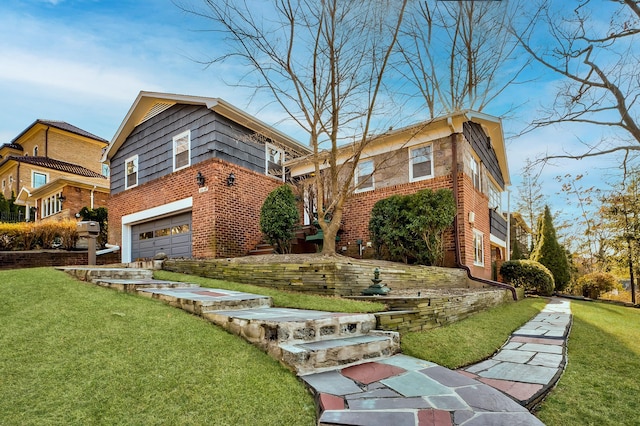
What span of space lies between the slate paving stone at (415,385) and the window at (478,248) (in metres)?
8.82

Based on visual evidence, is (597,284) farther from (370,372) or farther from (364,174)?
(370,372)

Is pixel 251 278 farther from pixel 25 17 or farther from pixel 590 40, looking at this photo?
pixel 590 40

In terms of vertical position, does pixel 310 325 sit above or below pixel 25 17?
below

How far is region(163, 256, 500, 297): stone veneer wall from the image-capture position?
5.87m

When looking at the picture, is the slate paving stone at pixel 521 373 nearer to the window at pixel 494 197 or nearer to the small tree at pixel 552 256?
the window at pixel 494 197

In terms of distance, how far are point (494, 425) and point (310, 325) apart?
5.97ft

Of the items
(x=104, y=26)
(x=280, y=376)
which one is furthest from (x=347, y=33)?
(x=280, y=376)

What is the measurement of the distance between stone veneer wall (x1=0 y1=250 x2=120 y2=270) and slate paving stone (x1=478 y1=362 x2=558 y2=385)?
13176mm

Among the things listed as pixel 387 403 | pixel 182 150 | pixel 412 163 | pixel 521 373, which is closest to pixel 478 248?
pixel 412 163

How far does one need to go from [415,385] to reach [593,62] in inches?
375

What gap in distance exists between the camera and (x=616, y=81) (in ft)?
26.9

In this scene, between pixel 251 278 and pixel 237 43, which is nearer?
pixel 251 278

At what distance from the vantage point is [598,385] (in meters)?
3.13

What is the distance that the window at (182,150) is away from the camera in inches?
469
